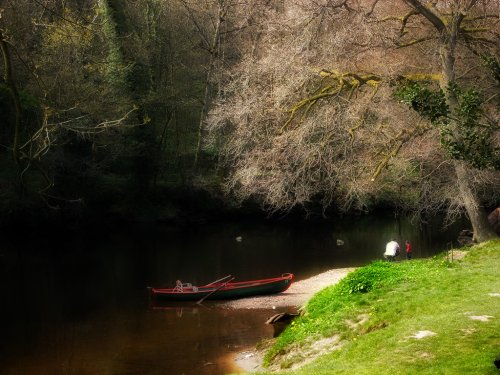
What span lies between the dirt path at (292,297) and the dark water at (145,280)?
2.87ft

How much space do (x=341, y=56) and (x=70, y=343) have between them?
44.4 feet

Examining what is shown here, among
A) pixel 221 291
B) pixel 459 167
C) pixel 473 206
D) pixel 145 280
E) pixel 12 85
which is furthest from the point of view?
pixel 145 280

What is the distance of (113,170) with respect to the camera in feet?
153

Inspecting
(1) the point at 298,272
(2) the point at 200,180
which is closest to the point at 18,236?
(2) the point at 200,180

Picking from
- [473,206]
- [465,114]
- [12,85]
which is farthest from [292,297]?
[12,85]

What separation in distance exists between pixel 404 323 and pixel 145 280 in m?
18.2

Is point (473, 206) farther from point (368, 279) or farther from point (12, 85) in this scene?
point (12, 85)

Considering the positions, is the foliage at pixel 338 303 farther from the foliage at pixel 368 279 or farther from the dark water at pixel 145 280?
the dark water at pixel 145 280

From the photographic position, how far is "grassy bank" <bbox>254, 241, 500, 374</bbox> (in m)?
9.59

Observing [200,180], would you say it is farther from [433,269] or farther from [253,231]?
[433,269]

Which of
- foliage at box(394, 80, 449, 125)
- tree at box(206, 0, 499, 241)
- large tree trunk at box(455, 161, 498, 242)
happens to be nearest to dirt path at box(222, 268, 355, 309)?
tree at box(206, 0, 499, 241)

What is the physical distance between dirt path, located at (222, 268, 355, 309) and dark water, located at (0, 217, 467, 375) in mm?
874

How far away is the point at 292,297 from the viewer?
2342cm

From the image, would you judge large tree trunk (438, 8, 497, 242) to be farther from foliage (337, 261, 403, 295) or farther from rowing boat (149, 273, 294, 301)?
rowing boat (149, 273, 294, 301)
